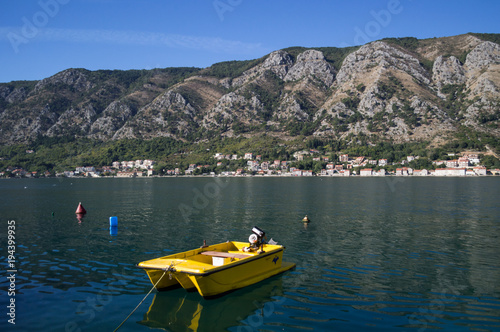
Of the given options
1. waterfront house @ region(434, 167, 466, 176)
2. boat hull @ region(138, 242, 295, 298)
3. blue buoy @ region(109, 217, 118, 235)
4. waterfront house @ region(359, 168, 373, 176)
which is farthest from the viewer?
waterfront house @ region(359, 168, 373, 176)

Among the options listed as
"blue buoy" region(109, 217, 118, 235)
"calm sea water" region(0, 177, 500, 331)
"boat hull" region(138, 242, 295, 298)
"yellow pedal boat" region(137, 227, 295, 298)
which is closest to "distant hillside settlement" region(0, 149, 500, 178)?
"calm sea water" region(0, 177, 500, 331)

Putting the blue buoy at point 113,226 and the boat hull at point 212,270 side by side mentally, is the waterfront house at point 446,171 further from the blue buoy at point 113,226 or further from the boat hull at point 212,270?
the boat hull at point 212,270

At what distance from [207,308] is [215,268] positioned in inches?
57.9

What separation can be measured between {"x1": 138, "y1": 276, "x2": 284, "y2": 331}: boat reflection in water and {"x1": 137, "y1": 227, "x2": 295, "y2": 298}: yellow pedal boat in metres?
0.37

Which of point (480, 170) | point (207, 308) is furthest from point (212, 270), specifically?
point (480, 170)

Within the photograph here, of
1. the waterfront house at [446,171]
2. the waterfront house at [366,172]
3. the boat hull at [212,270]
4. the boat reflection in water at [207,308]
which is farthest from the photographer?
the waterfront house at [366,172]

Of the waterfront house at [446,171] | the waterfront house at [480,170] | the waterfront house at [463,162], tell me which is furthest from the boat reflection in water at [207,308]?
the waterfront house at [463,162]

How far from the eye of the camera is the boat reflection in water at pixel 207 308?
39.4 feet

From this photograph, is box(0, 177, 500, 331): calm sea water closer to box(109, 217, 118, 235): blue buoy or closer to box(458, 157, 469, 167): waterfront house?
box(109, 217, 118, 235): blue buoy

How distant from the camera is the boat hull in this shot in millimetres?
13367

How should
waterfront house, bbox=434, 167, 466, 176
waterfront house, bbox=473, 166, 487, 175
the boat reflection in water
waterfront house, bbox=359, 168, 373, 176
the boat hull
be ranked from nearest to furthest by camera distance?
the boat reflection in water → the boat hull → waterfront house, bbox=473, 166, 487, 175 → waterfront house, bbox=434, 167, 466, 176 → waterfront house, bbox=359, 168, 373, 176

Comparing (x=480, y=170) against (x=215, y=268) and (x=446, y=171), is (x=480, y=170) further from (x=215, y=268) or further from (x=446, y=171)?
(x=215, y=268)

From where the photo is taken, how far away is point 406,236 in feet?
86.4

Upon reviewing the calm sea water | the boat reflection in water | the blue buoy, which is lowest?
the boat reflection in water
